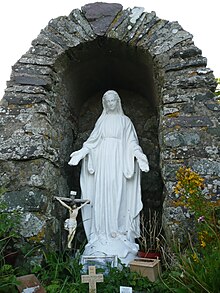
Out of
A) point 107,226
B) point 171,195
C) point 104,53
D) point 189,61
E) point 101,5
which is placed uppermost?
point 101,5

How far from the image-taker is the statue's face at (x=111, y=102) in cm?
430

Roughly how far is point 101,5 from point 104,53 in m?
0.54

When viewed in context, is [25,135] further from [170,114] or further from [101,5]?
[101,5]

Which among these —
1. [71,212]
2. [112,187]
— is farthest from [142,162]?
[71,212]

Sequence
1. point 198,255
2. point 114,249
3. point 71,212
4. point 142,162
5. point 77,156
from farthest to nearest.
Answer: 1. point 77,156
2. point 142,162
3. point 71,212
4. point 114,249
5. point 198,255

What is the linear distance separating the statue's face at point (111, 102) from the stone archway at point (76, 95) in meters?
0.50

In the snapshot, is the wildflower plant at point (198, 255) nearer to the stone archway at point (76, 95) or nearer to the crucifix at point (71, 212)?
the stone archway at point (76, 95)

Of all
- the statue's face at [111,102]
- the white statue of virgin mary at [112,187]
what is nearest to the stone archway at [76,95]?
the white statue of virgin mary at [112,187]

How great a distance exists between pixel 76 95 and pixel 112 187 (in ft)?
5.22

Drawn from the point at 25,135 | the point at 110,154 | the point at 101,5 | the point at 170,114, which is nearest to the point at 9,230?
the point at 25,135

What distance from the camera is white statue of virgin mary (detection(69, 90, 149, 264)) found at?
3563 millimetres

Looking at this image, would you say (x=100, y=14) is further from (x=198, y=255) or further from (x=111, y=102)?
(x=198, y=255)

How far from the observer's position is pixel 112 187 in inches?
151

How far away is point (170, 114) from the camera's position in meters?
3.69
